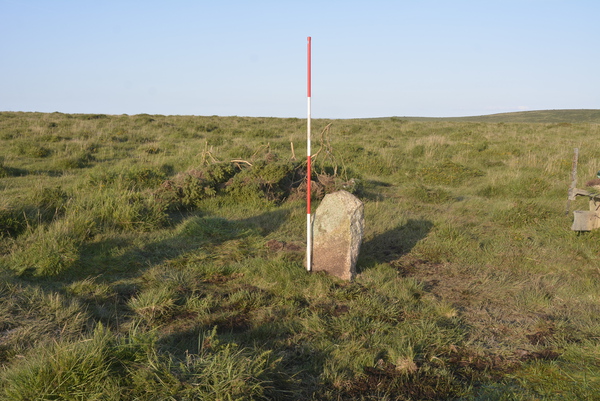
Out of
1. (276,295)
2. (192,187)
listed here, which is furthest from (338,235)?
(192,187)

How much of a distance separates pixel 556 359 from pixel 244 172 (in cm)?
642

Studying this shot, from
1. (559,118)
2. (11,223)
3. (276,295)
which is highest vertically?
(559,118)

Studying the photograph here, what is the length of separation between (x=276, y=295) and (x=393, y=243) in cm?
257

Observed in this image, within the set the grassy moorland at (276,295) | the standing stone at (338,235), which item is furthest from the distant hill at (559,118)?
the standing stone at (338,235)

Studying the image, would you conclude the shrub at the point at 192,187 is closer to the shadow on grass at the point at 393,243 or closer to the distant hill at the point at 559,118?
the shadow on grass at the point at 393,243

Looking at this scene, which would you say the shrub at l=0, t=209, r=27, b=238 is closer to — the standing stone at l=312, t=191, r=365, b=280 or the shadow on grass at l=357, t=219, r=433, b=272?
the standing stone at l=312, t=191, r=365, b=280

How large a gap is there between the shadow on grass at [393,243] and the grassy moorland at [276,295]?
0.12ft

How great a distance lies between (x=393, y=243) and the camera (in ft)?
21.2

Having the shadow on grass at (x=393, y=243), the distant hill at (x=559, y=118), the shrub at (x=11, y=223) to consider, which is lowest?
the shadow on grass at (x=393, y=243)

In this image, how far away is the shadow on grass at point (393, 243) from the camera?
18.8 ft

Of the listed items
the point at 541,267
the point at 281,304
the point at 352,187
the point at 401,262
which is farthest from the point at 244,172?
the point at 541,267

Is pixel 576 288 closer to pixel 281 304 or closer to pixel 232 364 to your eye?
pixel 281 304

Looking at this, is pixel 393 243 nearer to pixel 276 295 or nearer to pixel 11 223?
pixel 276 295

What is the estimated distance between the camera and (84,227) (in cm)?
603
